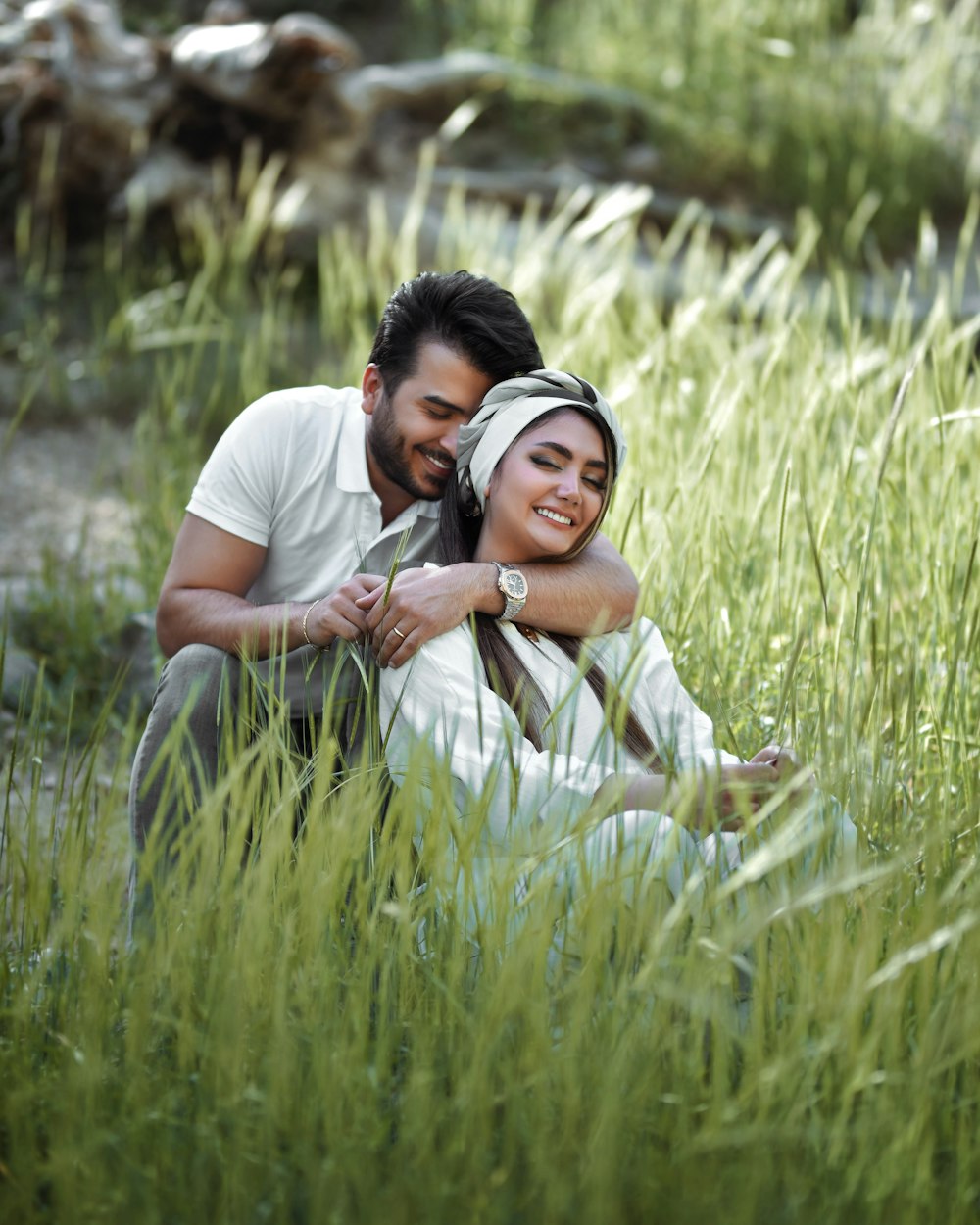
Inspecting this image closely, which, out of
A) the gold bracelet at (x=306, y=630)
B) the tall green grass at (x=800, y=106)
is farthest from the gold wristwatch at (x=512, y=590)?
the tall green grass at (x=800, y=106)

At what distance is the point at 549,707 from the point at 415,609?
0.25 meters

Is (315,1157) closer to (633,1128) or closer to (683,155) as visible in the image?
(633,1128)

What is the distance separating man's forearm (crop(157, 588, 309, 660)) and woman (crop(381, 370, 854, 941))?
252 millimetres

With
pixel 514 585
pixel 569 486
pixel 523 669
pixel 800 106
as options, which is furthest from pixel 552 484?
pixel 800 106

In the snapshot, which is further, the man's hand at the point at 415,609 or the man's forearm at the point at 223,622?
the man's forearm at the point at 223,622

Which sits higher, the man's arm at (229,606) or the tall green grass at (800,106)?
the tall green grass at (800,106)

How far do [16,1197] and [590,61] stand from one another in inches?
270

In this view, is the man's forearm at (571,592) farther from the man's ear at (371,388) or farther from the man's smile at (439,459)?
the man's ear at (371,388)

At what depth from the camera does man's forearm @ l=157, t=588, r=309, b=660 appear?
2133 millimetres

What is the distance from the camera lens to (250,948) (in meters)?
1.43

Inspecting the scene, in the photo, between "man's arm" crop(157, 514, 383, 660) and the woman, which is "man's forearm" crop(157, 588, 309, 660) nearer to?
"man's arm" crop(157, 514, 383, 660)

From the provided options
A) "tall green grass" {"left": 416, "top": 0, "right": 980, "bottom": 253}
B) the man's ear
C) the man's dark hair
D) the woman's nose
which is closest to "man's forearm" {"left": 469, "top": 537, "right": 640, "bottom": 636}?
the woman's nose

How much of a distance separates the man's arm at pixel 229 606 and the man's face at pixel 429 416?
0.90 feet

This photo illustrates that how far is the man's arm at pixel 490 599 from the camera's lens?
1917 mm
